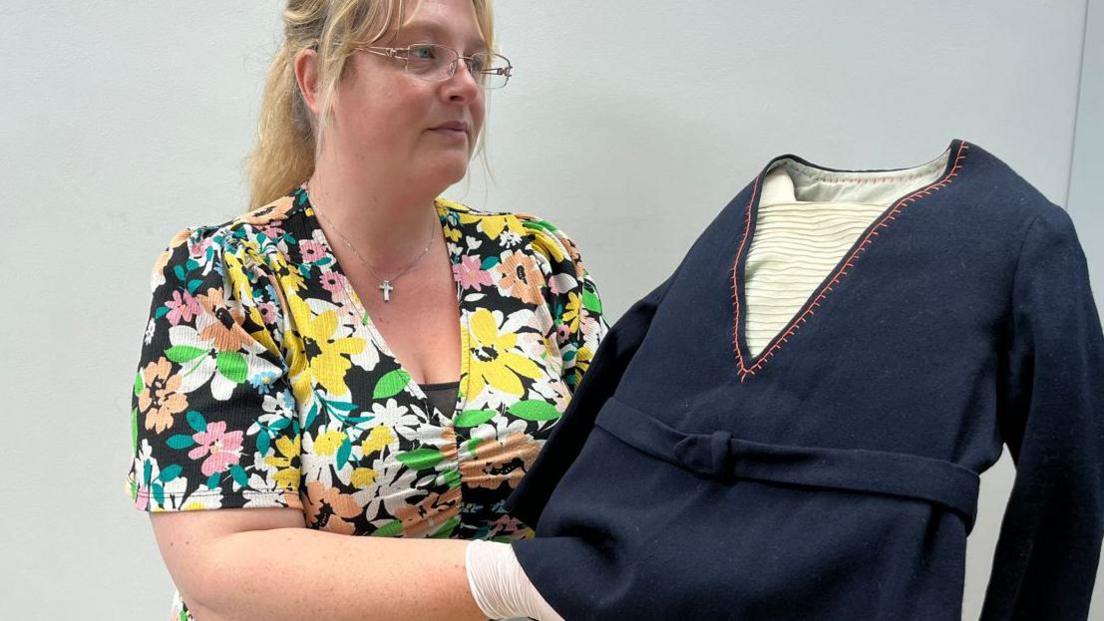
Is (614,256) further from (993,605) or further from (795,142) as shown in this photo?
(993,605)

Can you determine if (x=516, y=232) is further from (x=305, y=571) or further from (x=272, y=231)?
(x=305, y=571)

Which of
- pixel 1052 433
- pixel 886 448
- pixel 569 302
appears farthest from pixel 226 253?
pixel 1052 433

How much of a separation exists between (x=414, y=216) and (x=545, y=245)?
203 millimetres

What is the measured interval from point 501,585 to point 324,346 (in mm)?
376

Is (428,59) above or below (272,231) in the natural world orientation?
above

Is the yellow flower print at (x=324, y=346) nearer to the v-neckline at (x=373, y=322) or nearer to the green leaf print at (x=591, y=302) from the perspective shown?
the v-neckline at (x=373, y=322)

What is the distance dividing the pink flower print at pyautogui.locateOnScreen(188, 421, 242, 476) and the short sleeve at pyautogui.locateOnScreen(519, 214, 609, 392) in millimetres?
446

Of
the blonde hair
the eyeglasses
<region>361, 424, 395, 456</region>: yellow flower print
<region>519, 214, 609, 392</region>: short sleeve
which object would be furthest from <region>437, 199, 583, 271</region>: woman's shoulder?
<region>361, 424, 395, 456</region>: yellow flower print

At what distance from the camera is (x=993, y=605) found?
0.72m

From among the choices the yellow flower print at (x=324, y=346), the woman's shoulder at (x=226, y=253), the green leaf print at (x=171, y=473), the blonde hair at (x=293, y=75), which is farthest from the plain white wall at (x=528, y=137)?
the green leaf print at (x=171, y=473)

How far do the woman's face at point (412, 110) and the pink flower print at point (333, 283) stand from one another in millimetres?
131

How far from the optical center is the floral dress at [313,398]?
96 cm

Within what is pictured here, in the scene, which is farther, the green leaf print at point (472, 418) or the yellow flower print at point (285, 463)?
the green leaf print at point (472, 418)

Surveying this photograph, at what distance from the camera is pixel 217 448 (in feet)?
3.12
